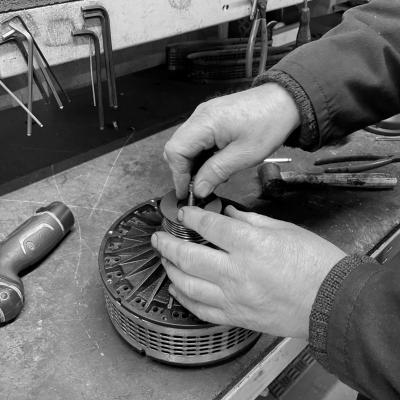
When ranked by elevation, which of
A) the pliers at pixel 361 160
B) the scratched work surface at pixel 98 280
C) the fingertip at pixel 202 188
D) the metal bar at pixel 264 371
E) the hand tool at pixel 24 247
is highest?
the fingertip at pixel 202 188

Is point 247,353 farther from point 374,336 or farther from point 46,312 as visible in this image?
point 46,312

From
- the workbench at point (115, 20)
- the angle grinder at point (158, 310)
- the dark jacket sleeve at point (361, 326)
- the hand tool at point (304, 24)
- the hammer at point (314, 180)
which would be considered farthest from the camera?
the hand tool at point (304, 24)

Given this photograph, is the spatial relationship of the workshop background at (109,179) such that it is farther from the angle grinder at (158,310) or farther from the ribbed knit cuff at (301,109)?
the ribbed knit cuff at (301,109)

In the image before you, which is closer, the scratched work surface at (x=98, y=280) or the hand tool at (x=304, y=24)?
the scratched work surface at (x=98, y=280)

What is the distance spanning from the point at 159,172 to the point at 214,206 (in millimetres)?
438

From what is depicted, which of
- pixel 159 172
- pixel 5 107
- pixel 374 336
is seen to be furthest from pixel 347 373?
pixel 5 107

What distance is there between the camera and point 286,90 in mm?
781

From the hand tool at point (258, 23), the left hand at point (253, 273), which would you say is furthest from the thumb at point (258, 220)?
the hand tool at point (258, 23)

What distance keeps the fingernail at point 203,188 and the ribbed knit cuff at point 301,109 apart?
0.22 m

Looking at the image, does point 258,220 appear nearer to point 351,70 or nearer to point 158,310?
point 158,310

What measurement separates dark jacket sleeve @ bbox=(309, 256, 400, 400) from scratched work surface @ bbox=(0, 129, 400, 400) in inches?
7.7

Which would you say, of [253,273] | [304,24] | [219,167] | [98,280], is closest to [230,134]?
[219,167]

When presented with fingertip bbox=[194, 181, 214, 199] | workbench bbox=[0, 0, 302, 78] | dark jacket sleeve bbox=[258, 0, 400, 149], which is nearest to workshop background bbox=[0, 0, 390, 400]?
workbench bbox=[0, 0, 302, 78]

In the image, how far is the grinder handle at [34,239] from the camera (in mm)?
772
